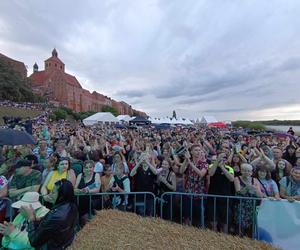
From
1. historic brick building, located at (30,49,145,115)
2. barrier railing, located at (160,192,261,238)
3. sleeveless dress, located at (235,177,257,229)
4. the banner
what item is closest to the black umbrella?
barrier railing, located at (160,192,261,238)

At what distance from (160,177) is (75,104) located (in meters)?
104

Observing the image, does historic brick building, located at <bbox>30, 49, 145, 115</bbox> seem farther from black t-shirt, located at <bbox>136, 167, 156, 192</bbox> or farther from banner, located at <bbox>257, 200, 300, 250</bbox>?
banner, located at <bbox>257, 200, 300, 250</bbox>

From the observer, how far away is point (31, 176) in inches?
186

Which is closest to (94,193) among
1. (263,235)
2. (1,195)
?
(1,195)

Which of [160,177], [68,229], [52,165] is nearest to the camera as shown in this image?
[68,229]

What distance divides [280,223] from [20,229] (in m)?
3.40

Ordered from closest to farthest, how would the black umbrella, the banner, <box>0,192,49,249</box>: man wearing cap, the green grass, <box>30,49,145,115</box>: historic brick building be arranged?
<box>0,192,49,249</box>: man wearing cap → the banner → the black umbrella → the green grass → <box>30,49,145,115</box>: historic brick building

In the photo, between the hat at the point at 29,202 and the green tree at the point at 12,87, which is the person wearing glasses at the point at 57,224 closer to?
the hat at the point at 29,202

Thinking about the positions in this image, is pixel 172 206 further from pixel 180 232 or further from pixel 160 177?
pixel 180 232

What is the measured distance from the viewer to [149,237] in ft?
10.7

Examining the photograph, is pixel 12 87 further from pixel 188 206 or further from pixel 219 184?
pixel 219 184

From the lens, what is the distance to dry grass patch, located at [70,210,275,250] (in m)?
3.12

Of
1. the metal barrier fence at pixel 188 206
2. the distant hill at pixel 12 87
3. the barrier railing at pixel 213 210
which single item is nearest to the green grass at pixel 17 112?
the distant hill at pixel 12 87

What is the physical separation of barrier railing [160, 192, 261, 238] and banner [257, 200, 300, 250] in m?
0.19
